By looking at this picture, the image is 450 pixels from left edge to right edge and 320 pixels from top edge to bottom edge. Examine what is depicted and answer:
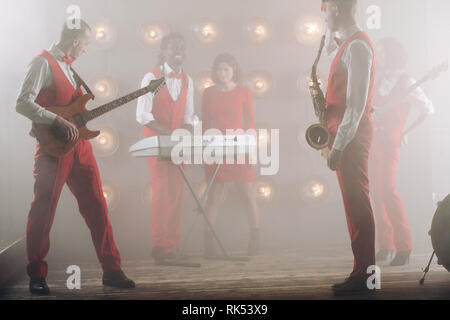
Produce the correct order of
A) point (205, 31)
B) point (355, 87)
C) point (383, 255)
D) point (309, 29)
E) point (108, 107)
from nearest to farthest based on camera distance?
point (355, 87) < point (108, 107) < point (383, 255) < point (205, 31) < point (309, 29)

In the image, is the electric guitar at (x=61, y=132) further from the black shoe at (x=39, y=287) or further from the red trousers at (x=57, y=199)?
the black shoe at (x=39, y=287)

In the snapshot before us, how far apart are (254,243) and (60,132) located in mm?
1812

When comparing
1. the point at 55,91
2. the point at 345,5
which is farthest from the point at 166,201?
the point at 345,5

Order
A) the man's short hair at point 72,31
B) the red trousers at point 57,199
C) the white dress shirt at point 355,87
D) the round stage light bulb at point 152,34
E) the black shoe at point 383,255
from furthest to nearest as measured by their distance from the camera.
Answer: the round stage light bulb at point 152,34 < the black shoe at point 383,255 < the man's short hair at point 72,31 < the red trousers at point 57,199 < the white dress shirt at point 355,87

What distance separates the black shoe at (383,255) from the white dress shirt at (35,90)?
2647 mm

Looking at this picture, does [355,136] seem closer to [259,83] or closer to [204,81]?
[259,83]

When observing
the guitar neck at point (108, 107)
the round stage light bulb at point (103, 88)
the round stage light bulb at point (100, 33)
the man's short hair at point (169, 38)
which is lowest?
the guitar neck at point (108, 107)

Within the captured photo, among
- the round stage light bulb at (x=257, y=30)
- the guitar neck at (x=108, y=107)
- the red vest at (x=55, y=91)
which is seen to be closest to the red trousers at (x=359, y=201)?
the guitar neck at (x=108, y=107)

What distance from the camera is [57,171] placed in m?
2.54

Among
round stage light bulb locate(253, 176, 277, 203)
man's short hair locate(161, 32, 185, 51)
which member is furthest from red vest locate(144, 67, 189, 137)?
round stage light bulb locate(253, 176, 277, 203)

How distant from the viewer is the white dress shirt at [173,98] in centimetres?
324
